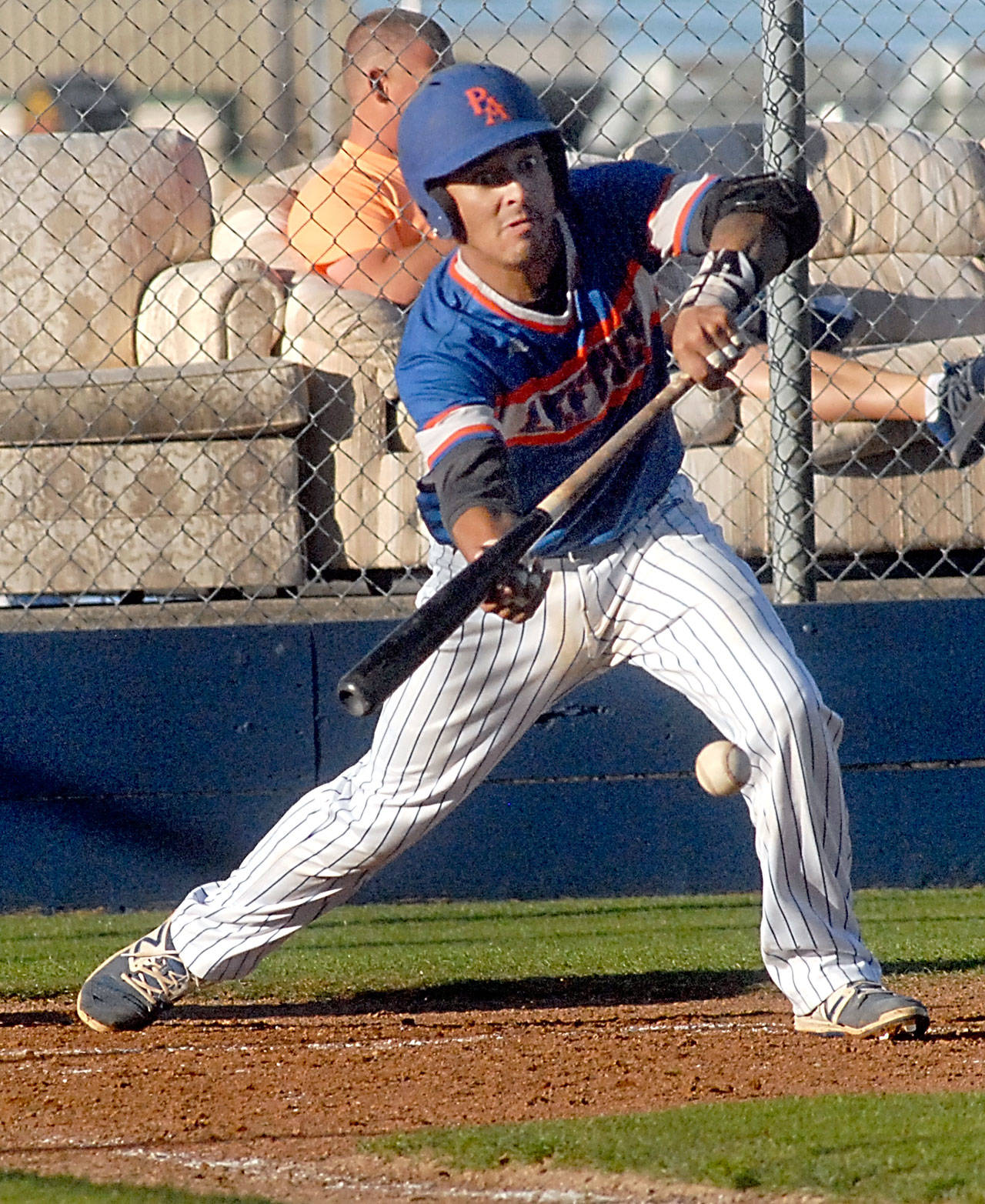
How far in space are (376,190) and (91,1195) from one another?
400 cm

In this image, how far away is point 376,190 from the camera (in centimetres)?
588

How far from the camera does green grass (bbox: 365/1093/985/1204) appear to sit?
2543 millimetres

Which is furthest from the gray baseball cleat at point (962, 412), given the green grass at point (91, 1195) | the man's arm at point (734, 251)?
the green grass at point (91, 1195)

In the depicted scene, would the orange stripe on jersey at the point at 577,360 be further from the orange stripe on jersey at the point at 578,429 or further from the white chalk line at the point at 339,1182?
the white chalk line at the point at 339,1182

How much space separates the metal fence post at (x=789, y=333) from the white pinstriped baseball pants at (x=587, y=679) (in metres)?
1.70

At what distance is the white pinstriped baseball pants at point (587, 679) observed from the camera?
3529 mm

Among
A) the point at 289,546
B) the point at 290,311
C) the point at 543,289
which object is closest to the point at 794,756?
the point at 543,289

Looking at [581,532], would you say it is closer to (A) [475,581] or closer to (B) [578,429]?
(B) [578,429]

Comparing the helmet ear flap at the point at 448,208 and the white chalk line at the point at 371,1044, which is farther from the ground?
the helmet ear flap at the point at 448,208

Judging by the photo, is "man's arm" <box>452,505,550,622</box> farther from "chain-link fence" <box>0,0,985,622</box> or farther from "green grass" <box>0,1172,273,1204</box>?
"chain-link fence" <box>0,0,985,622</box>

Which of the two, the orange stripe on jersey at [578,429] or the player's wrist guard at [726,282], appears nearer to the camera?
the player's wrist guard at [726,282]

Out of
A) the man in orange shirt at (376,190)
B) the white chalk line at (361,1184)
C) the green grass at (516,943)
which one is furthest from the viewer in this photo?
the man in orange shirt at (376,190)

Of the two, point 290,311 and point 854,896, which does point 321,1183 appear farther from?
point 290,311

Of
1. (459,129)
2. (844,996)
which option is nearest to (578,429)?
(459,129)
